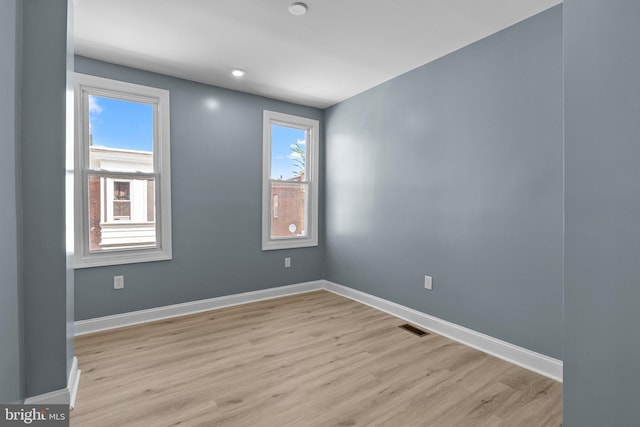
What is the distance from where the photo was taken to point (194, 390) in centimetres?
201

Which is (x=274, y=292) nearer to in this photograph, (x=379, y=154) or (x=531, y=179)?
(x=379, y=154)

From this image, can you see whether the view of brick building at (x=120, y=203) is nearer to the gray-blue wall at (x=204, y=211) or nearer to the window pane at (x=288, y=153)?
the gray-blue wall at (x=204, y=211)

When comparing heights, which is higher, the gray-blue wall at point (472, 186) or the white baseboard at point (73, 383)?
the gray-blue wall at point (472, 186)

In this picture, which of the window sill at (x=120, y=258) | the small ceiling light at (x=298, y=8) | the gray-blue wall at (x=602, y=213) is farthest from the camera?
the window sill at (x=120, y=258)

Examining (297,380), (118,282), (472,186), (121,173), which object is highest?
(121,173)

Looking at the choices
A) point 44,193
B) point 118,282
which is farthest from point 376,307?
point 44,193

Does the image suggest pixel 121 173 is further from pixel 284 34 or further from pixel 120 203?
pixel 284 34

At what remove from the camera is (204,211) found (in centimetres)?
353

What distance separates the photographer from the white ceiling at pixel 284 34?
2180 millimetres

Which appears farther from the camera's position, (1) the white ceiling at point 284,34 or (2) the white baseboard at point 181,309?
(2) the white baseboard at point 181,309

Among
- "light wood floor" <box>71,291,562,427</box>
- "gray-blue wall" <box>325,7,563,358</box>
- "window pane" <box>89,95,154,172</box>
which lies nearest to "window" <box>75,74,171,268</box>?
"window pane" <box>89,95,154,172</box>

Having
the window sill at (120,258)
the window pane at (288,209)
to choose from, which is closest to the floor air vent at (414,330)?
the window pane at (288,209)

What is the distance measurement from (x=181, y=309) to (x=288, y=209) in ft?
5.90

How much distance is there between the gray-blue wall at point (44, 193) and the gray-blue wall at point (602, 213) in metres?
2.50
